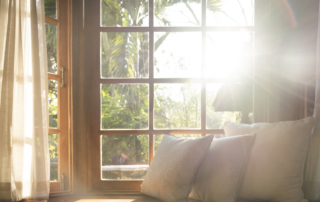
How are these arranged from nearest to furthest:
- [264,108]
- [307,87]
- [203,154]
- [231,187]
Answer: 1. [231,187]
2. [203,154]
3. [307,87]
4. [264,108]

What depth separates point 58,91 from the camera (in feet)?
5.76

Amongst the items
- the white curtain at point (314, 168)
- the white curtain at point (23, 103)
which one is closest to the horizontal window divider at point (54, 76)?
→ the white curtain at point (23, 103)

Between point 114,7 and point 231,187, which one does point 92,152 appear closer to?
point 231,187

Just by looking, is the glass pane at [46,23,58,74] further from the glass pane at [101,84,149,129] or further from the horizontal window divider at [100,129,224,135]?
the horizontal window divider at [100,129,224,135]

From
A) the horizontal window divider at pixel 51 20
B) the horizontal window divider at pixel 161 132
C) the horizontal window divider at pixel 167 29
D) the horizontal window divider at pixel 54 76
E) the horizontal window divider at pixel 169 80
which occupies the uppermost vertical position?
the horizontal window divider at pixel 51 20

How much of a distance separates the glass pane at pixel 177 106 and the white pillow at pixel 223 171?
47 cm

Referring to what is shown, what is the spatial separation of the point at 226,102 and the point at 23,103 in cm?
153

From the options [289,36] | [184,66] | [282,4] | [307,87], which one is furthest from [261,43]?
[184,66]

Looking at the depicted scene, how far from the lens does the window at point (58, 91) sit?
1.75m

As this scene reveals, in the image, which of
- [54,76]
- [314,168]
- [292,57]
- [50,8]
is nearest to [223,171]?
[314,168]

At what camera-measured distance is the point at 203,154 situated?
4.56 feet

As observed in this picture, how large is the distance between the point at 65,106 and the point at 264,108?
1.61m

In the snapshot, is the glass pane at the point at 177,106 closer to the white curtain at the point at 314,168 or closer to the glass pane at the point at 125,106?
the glass pane at the point at 125,106

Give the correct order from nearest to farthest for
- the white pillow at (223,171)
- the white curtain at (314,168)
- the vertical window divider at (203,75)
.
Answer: the white pillow at (223,171) → the white curtain at (314,168) → the vertical window divider at (203,75)
